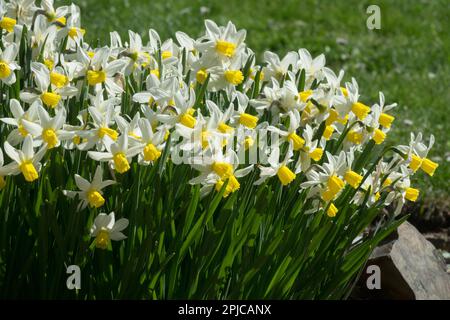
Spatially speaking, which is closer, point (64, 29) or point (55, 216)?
point (55, 216)

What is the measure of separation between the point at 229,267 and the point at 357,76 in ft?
12.7

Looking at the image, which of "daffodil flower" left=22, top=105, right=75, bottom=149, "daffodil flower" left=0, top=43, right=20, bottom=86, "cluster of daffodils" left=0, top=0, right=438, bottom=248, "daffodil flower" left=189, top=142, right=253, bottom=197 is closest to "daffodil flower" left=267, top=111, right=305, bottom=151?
"cluster of daffodils" left=0, top=0, right=438, bottom=248

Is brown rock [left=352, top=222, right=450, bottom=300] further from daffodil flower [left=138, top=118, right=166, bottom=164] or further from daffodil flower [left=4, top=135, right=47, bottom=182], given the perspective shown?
daffodil flower [left=4, top=135, right=47, bottom=182]

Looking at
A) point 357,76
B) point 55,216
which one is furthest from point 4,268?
point 357,76

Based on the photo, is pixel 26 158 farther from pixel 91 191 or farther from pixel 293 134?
pixel 293 134

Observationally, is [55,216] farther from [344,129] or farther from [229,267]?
[344,129]

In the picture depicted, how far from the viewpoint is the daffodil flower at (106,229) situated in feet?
8.16

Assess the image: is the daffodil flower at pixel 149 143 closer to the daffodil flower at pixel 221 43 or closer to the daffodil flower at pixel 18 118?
the daffodil flower at pixel 18 118

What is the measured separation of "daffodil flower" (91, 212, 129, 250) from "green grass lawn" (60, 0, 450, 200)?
10.6 feet

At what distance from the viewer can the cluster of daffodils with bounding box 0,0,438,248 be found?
8.20 ft

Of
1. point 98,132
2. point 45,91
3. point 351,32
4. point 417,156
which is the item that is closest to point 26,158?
point 98,132

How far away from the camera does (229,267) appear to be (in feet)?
8.73

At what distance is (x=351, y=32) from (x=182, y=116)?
4.76 meters

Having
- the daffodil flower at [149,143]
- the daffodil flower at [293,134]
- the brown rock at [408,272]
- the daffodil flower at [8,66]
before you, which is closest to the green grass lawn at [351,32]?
the brown rock at [408,272]
